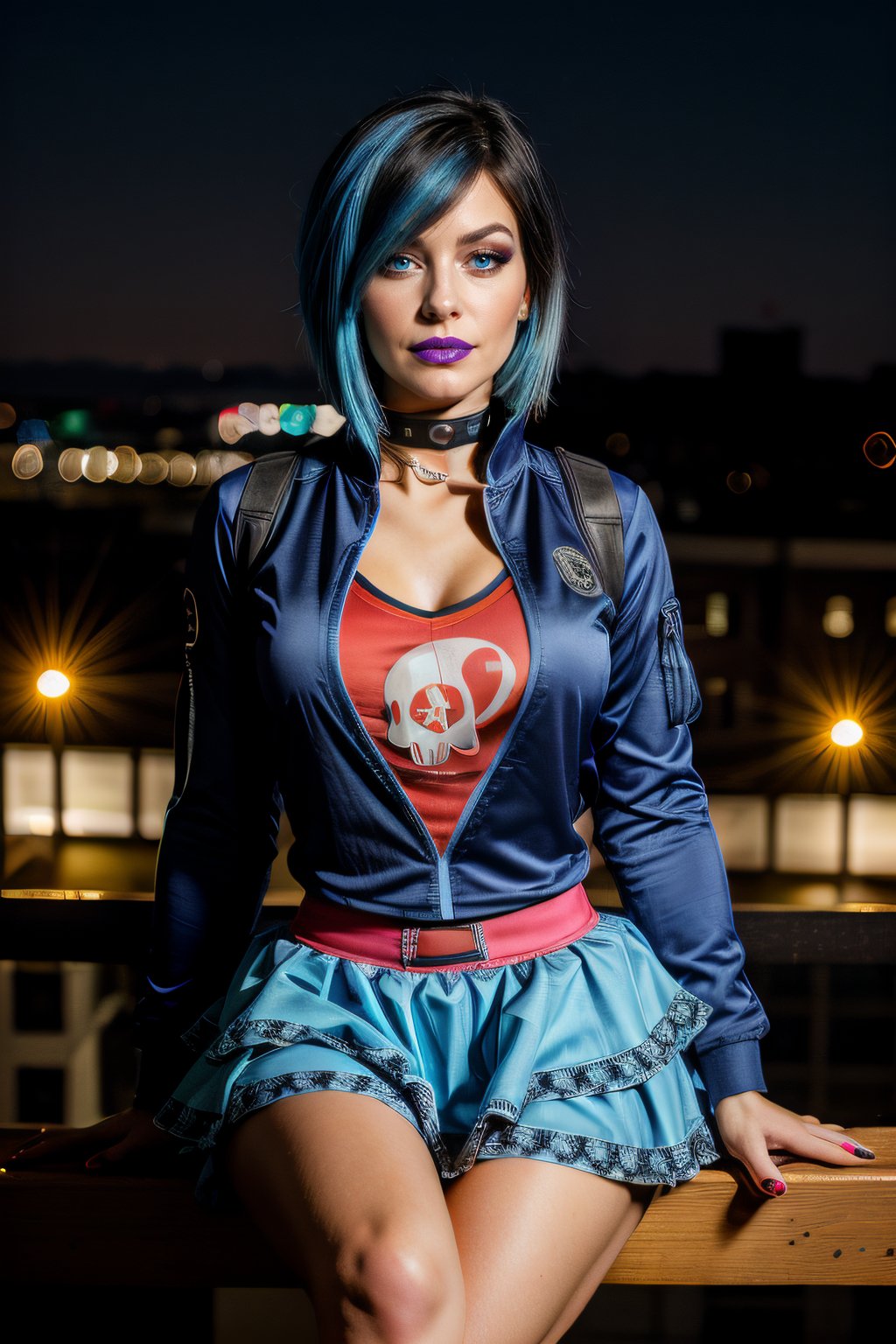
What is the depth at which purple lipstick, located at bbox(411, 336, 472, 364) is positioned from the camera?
130 cm

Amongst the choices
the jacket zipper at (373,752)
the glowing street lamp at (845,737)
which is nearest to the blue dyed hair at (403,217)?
the jacket zipper at (373,752)

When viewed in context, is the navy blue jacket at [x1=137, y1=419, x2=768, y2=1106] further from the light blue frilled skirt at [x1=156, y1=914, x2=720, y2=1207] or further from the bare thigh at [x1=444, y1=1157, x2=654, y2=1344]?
the bare thigh at [x1=444, y1=1157, x2=654, y2=1344]

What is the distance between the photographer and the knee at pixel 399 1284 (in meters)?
1.01

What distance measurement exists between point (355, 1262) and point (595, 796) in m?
0.61

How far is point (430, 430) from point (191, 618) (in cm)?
35

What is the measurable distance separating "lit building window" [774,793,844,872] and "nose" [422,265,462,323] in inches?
869

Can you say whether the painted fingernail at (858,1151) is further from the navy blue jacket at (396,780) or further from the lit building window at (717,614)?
the lit building window at (717,614)

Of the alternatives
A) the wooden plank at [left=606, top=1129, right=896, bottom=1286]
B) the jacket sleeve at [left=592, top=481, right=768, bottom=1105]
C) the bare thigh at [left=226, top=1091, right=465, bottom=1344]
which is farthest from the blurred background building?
the bare thigh at [left=226, top=1091, right=465, bottom=1344]

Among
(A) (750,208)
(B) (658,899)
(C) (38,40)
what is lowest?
(B) (658,899)

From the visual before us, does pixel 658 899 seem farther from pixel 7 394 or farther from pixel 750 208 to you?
pixel 750 208

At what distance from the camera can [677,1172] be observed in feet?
4.18

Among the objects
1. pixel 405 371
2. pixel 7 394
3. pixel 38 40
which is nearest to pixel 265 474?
pixel 405 371

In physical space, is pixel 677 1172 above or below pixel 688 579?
below

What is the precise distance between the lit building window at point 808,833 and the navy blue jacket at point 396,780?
21777 mm
